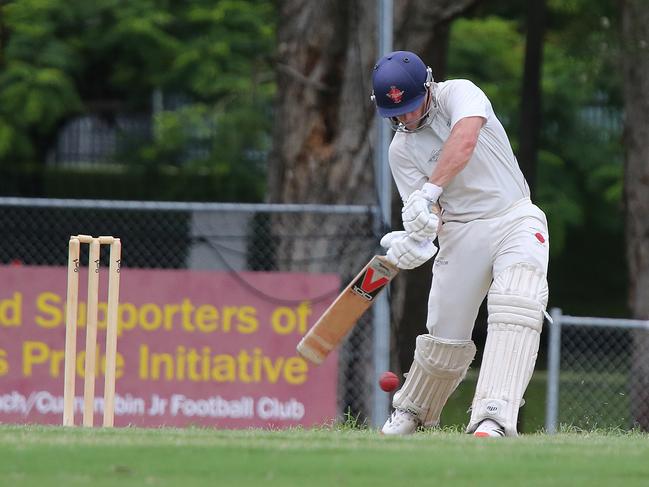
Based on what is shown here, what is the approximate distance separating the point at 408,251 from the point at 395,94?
79 cm

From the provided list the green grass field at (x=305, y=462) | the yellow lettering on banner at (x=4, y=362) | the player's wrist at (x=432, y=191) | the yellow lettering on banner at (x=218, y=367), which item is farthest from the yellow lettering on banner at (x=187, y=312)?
the green grass field at (x=305, y=462)

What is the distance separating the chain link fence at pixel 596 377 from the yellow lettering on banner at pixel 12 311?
13.1 ft

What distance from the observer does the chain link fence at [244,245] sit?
11.0m

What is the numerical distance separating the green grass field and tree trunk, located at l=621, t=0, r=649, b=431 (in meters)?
7.44

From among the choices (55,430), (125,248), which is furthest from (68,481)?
(125,248)

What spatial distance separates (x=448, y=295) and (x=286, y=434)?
1.31m

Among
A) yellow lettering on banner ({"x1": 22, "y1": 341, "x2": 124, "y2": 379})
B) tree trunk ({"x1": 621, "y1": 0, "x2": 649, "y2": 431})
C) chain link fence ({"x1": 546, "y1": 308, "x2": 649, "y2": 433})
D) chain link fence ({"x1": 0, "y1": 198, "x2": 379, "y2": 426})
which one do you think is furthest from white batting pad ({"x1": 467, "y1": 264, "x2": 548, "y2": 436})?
tree trunk ({"x1": 621, "y1": 0, "x2": 649, "y2": 431})

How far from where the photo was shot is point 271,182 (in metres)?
14.1

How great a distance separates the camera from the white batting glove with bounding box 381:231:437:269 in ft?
23.2

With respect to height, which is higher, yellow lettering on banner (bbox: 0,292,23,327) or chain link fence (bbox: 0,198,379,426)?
chain link fence (bbox: 0,198,379,426)

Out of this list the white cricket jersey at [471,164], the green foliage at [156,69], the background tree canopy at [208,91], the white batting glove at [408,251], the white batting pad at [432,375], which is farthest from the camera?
the background tree canopy at [208,91]

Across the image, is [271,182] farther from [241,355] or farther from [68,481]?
[68,481]

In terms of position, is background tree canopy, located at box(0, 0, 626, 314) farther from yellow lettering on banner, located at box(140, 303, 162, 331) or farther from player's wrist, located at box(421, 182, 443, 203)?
player's wrist, located at box(421, 182, 443, 203)

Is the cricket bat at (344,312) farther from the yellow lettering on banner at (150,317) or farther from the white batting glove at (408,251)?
the yellow lettering on banner at (150,317)
